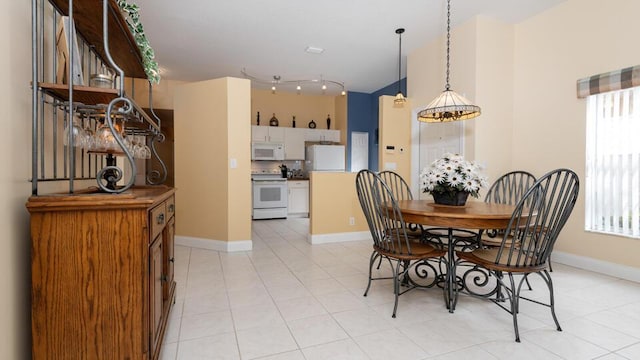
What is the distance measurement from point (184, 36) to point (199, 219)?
8.39 feet

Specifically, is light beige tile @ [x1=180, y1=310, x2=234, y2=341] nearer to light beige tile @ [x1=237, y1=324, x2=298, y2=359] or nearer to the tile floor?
the tile floor

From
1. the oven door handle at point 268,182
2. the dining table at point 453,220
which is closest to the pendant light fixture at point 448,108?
the dining table at point 453,220

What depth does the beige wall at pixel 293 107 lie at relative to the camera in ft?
23.2

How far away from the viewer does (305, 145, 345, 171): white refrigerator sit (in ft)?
22.6

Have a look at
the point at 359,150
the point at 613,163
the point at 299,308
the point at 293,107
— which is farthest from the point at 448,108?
the point at 293,107

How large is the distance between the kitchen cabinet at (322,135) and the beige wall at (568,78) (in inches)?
159

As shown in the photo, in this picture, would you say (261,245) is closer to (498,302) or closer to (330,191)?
(330,191)

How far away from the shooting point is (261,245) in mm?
4312

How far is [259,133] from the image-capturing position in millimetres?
6730

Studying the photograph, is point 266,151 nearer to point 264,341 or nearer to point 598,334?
point 264,341

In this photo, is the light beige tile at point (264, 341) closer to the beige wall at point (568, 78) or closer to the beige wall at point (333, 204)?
the beige wall at point (333, 204)

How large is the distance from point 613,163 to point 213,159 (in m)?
4.55

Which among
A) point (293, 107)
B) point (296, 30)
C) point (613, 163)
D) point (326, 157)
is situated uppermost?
point (296, 30)

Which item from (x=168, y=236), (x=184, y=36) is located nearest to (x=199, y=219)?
(x=168, y=236)
